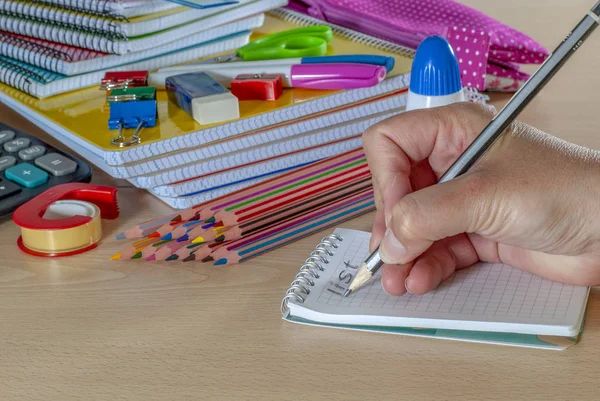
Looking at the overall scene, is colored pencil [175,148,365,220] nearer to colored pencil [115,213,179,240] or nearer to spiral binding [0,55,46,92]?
colored pencil [115,213,179,240]

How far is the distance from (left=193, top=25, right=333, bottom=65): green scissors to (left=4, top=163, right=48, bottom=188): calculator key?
0.24m

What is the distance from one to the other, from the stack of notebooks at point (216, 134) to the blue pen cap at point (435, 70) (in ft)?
0.45

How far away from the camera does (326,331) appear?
2.10ft

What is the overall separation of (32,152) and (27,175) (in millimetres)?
52

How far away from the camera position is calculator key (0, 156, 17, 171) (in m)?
0.86

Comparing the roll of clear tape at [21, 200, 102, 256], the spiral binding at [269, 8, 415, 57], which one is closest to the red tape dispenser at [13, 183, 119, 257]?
the roll of clear tape at [21, 200, 102, 256]

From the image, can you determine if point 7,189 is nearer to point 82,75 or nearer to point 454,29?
point 82,75

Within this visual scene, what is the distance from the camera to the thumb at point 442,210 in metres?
0.60

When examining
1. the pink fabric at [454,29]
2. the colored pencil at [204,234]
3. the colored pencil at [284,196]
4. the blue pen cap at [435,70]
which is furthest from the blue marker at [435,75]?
the pink fabric at [454,29]

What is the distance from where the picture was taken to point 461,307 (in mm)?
647

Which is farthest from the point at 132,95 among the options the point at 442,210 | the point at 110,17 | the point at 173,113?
the point at 442,210

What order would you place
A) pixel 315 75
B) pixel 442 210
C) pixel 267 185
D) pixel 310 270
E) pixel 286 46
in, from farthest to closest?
pixel 286 46 → pixel 315 75 → pixel 267 185 → pixel 310 270 → pixel 442 210

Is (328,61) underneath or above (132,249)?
above

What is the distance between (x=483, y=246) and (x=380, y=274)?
0.09m
